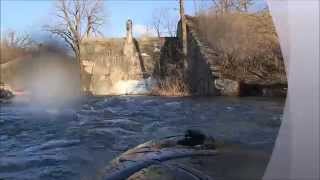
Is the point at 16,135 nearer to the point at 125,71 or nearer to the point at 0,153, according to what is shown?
the point at 0,153

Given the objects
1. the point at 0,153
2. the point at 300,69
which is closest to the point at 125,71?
the point at 0,153

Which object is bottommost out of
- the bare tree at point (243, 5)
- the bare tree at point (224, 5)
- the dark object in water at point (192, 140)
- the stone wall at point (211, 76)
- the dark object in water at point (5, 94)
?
the dark object in water at point (5, 94)

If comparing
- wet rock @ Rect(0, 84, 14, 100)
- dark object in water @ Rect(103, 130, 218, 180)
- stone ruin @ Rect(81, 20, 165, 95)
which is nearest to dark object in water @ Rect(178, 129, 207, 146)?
dark object in water @ Rect(103, 130, 218, 180)

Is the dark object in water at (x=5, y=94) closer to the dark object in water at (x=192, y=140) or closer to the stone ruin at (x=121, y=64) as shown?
the stone ruin at (x=121, y=64)

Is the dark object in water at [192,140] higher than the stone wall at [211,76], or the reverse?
the stone wall at [211,76]

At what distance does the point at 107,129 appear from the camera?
7.92m

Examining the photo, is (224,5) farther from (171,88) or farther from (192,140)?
(171,88)

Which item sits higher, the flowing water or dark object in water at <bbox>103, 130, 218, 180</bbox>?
dark object in water at <bbox>103, 130, 218, 180</bbox>

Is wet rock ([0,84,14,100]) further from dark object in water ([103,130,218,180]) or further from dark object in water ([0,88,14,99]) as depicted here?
dark object in water ([103,130,218,180])

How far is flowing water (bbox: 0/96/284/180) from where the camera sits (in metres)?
4.68

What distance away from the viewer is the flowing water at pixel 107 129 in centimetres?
468

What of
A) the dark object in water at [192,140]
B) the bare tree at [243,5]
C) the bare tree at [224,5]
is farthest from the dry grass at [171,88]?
the bare tree at [243,5]

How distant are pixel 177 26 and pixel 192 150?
19.0 feet

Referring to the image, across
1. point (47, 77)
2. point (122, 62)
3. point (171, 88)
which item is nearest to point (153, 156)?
point (171, 88)
